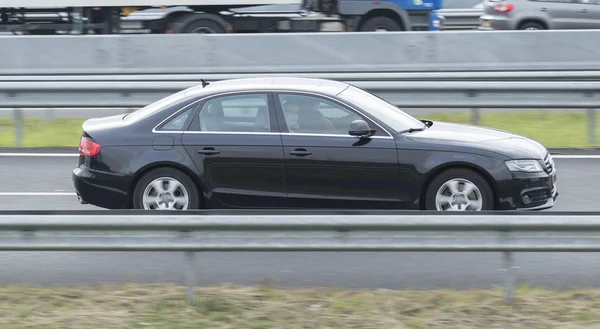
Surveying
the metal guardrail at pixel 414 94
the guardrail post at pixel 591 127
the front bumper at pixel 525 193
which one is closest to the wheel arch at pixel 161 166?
the front bumper at pixel 525 193

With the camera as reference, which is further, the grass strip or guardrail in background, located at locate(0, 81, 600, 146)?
guardrail in background, located at locate(0, 81, 600, 146)

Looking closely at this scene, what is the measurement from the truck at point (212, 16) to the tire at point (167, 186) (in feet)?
44.6

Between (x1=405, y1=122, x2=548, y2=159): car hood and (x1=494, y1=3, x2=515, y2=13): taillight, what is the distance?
47.9 feet

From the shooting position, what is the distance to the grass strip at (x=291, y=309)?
20.1ft

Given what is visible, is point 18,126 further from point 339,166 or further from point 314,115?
point 339,166

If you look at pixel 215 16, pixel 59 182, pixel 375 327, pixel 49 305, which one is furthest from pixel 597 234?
pixel 215 16

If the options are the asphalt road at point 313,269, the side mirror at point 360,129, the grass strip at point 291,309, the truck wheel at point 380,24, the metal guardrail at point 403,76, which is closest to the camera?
the grass strip at point 291,309

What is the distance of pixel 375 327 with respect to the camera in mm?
6047

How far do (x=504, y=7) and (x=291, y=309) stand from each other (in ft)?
60.1

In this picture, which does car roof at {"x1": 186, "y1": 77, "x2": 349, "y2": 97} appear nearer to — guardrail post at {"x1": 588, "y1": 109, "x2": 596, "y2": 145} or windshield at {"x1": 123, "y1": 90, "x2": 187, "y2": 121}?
windshield at {"x1": 123, "y1": 90, "x2": 187, "y2": 121}

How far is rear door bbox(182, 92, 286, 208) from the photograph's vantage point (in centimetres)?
882

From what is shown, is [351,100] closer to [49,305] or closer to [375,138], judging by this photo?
[375,138]

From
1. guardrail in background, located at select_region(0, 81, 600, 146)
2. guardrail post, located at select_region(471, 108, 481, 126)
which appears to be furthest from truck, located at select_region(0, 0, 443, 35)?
guardrail in background, located at select_region(0, 81, 600, 146)

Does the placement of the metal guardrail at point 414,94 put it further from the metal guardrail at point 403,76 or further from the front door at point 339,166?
the front door at point 339,166
